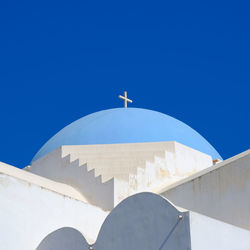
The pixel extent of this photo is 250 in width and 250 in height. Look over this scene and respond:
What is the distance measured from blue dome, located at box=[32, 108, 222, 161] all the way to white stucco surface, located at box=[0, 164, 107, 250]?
368cm

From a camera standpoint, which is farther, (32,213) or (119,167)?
(119,167)

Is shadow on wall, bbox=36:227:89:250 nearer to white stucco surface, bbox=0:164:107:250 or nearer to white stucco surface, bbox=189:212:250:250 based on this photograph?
white stucco surface, bbox=0:164:107:250

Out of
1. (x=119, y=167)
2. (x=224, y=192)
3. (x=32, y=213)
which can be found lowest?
(x=32, y=213)

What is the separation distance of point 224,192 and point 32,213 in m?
4.09

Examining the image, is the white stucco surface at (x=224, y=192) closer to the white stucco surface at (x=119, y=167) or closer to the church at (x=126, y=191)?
the church at (x=126, y=191)

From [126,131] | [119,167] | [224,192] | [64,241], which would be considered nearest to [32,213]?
[64,241]

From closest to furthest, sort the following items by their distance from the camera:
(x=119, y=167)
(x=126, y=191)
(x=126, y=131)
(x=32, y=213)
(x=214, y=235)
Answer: (x=214, y=235)
(x=32, y=213)
(x=126, y=191)
(x=119, y=167)
(x=126, y=131)

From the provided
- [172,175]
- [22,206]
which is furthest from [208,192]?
[22,206]

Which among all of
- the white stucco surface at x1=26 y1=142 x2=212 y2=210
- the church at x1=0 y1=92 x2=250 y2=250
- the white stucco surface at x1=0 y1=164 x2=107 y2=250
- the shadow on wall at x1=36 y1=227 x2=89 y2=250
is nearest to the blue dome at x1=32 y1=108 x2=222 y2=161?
the church at x1=0 y1=92 x2=250 y2=250

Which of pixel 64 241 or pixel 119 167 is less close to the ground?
pixel 119 167

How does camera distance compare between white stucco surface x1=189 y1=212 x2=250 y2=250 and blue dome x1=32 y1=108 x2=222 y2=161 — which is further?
blue dome x1=32 y1=108 x2=222 y2=161

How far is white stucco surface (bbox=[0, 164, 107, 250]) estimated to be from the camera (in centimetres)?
1107

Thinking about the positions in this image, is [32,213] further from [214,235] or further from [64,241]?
[214,235]

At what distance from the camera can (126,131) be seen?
634 inches
